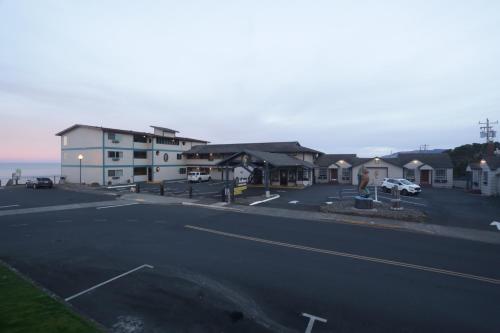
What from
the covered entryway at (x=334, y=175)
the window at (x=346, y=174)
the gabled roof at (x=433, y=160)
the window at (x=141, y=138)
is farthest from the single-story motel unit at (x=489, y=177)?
the window at (x=141, y=138)

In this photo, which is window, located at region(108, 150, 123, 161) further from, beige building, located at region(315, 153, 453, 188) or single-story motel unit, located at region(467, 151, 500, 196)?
single-story motel unit, located at region(467, 151, 500, 196)

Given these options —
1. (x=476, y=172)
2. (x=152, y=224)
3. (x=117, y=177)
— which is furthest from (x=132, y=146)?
(x=476, y=172)

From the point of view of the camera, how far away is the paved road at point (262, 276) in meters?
6.48

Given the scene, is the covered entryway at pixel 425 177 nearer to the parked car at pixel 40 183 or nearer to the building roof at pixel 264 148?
the building roof at pixel 264 148

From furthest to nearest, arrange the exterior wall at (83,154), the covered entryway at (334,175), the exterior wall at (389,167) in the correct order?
the covered entryway at (334,175)
the exterior wall at (389,167)
the exterior wall at (83,154)

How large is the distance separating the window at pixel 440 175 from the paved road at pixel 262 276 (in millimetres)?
33441

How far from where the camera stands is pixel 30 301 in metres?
6.63

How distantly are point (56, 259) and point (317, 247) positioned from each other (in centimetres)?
1101

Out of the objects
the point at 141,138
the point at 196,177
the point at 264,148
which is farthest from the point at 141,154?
the point at 264,148

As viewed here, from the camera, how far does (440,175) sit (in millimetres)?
41156

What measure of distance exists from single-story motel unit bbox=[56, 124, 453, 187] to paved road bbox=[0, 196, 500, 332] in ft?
74.4

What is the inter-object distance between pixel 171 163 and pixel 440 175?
4689cm

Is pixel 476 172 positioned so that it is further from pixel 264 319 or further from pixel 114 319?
pixel 114 319

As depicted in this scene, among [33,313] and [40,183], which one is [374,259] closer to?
[33,313]
